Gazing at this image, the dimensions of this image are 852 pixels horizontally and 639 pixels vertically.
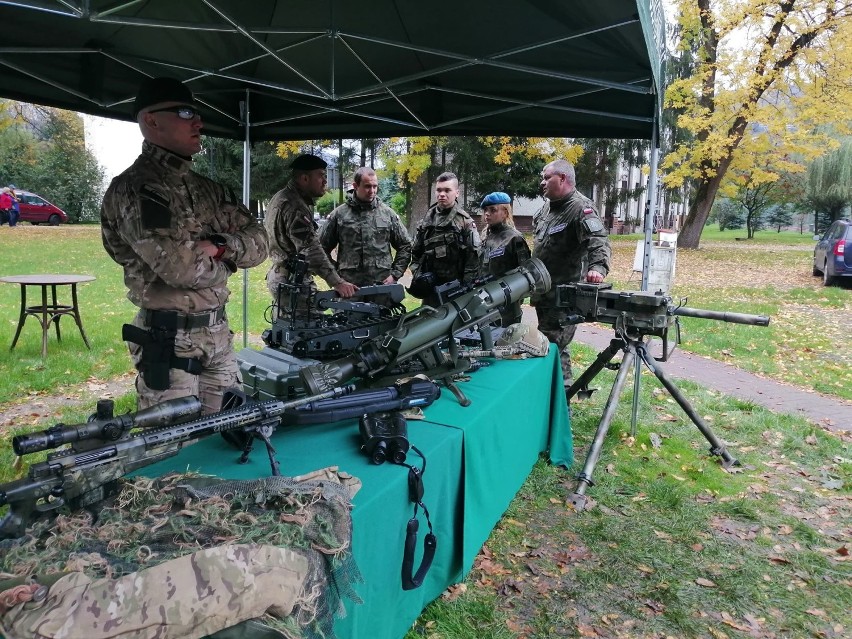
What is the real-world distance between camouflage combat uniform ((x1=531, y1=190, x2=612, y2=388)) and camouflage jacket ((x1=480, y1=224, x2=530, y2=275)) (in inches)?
5.6

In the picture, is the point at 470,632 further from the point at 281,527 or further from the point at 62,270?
the point at 62,270

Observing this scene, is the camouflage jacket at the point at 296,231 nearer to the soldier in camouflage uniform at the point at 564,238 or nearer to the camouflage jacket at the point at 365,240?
the camouflage jacket at the point at 365,240

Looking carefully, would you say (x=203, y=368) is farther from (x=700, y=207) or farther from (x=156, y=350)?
(x=700, y=207)

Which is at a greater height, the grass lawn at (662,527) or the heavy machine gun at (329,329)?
the heavy machine gun at (329,329)

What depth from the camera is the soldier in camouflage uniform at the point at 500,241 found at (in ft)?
15.2

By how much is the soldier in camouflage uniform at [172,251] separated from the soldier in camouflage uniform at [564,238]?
2512 mm

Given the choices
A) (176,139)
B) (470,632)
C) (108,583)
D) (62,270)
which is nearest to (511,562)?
(470,632)

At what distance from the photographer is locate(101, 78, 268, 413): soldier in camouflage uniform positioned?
2.29m

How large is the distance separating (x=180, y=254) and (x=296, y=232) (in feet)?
7.10

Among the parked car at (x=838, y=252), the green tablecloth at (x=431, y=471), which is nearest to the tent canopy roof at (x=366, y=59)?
the green tablecloth at (x=431, y=471)

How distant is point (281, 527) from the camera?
1279mm

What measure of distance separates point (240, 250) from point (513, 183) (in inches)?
651

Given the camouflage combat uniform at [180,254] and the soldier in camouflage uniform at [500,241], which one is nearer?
the camouflage combat uniform at [180,254]

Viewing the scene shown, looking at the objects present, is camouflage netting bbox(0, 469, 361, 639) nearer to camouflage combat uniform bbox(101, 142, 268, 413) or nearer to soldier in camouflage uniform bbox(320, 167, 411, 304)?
camouflage combat uniform bbox(101, 142, 268, 413)
